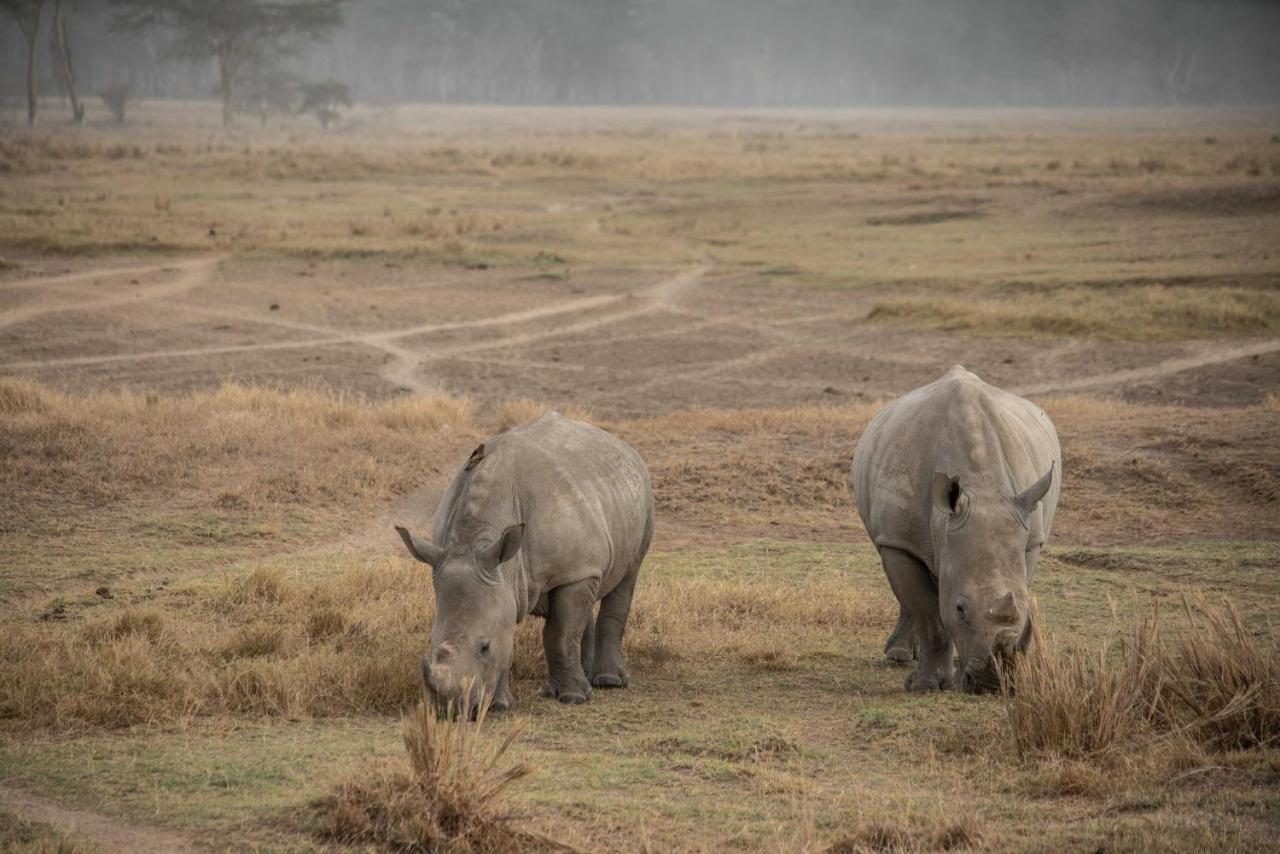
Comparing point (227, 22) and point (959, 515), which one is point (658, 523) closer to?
point (959, 515)

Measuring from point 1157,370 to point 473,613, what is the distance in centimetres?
1459

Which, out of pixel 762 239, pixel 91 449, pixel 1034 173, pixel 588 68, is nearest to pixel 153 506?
pixel 91 449

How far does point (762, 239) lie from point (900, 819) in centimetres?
2877

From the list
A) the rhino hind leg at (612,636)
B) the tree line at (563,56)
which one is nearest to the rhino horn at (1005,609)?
the rhino hind leg at (612,636)

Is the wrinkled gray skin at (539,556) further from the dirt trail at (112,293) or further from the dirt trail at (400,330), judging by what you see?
the dirt trail at (112,293)

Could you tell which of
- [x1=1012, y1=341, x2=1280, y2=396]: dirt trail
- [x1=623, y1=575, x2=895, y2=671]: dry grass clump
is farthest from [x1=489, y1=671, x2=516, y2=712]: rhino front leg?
[x1=1012, y1=341, x2=1280, y2=396]: dirt trail

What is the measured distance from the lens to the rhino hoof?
8.88m

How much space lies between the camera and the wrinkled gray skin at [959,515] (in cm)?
714

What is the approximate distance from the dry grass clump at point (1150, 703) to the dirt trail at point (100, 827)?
Result: 3717mm

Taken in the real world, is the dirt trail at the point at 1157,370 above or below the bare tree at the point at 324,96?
below

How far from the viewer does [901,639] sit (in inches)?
354

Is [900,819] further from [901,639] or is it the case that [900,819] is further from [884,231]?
Answer: [884,231]

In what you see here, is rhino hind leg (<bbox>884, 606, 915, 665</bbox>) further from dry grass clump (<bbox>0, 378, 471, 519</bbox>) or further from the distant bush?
the distant bush

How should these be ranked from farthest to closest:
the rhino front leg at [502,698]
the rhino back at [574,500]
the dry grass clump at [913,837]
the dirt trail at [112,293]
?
the dirt trail at [112,293] < the rhino back at [574,500] < the rhino front leg at [502,698] < the dry grass clump at [913,837]
